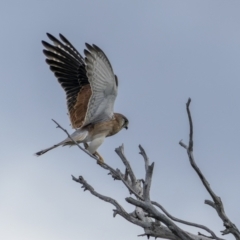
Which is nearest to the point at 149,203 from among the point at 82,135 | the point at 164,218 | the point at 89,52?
the point at 164,218

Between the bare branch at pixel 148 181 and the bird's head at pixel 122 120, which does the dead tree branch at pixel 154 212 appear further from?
the bird's head at pixel 122 120

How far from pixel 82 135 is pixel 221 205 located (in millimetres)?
4260

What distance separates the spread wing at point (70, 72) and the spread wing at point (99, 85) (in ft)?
0.69

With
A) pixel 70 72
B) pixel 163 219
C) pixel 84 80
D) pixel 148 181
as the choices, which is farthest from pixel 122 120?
pixel 163 219

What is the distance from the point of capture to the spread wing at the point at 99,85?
795 centimetres

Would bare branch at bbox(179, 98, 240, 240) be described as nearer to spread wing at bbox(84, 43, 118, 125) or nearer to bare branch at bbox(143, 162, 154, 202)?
bare branch at bbox(143, 162, 154, 202)

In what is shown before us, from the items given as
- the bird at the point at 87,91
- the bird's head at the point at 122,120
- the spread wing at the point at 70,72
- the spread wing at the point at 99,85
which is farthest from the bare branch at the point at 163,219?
the bird's head at the point at 122,120

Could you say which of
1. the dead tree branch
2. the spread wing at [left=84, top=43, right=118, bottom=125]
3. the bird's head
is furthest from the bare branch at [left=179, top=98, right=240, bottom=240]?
the bird's head

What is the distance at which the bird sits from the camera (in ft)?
26.7

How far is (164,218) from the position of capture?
457 cm

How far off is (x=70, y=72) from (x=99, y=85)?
5.42 ft

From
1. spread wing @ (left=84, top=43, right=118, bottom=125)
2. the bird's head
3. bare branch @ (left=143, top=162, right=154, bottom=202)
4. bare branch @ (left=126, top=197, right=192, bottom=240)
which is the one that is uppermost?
the bird's head

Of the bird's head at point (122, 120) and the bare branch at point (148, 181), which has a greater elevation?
the bird's head at point (122, 120)

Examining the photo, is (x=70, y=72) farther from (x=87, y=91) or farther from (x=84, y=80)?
(x=87, y=91)
